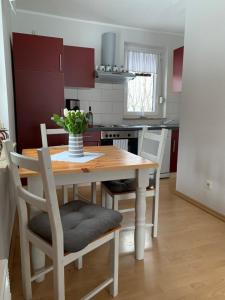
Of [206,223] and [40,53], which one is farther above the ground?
[40,53]

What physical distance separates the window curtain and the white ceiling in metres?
0.43

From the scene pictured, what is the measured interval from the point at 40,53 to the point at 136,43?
1850 mm

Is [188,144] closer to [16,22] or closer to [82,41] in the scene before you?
[82,41]

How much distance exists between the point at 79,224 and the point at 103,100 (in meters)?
3.02

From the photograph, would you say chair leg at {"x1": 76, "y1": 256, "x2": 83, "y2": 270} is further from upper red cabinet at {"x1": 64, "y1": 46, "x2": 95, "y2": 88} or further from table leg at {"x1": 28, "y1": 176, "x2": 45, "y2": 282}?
upper red cabinet at {"x1": 64, "y1": 46, "x2": 95, "y2": 88}

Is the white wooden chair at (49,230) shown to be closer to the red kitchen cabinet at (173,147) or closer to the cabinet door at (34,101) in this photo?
the cabinet door at (34,101)

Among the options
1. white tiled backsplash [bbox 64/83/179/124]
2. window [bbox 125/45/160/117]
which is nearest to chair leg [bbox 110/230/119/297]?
white tiled backsplash [bbox 64/83/179/124]

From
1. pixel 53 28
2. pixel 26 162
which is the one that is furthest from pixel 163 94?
pixel 26 162

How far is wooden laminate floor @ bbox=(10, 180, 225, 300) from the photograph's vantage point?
153 centimetres

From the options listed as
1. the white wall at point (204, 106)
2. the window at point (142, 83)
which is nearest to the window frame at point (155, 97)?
the window at point (142, 83)

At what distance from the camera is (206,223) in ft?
8.08

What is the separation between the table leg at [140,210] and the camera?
1738 millimetres

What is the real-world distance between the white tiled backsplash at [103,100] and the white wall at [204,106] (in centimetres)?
140

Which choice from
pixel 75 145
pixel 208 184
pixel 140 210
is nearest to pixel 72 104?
pixel 75 145
